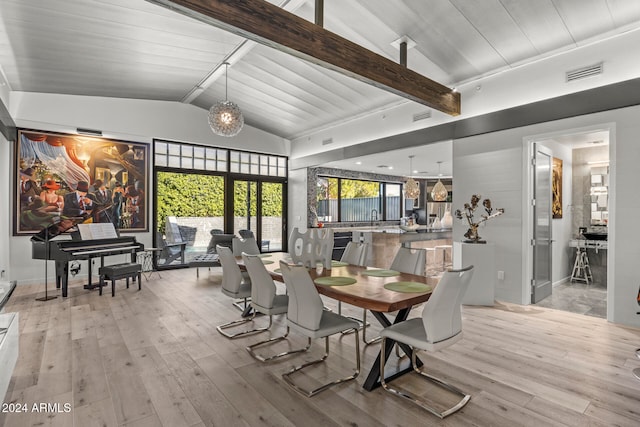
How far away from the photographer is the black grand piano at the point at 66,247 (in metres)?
4.83

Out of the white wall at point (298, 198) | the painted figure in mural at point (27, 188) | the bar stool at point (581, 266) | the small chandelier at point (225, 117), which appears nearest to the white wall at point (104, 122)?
the painted figure in mural at point (27, 188)

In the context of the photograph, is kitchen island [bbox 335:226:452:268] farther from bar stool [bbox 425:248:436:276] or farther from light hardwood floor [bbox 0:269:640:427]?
light hardwood floor [bbox 0:269:640:427]

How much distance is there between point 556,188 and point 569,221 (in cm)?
96

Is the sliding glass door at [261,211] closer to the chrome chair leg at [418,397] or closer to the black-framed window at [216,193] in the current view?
the black-framed window at [216,193]

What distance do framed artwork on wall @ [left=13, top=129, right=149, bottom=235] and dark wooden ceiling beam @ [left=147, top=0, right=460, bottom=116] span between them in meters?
4.98

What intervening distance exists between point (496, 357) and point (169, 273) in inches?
238

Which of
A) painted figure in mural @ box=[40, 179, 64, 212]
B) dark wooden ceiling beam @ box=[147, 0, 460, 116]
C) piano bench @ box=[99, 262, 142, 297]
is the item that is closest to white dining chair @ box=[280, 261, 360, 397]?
dark wooden ceiling beam @ box=[147, 0, 460, 116]

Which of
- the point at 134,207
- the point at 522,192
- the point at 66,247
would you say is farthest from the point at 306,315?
the point at 134,207

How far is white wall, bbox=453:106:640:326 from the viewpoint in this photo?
141 inches

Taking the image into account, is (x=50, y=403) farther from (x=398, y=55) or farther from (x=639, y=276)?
(x=639, y=276)

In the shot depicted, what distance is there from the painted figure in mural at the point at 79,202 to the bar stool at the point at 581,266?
8833 mm

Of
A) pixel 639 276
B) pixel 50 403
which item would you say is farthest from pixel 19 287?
pixel 639 276

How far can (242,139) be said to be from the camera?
8094 millimetres

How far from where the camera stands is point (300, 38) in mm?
3006
